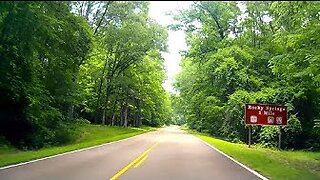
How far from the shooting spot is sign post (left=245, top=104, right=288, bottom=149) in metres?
28.2

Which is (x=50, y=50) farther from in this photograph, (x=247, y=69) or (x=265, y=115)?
(x=247, y=69)

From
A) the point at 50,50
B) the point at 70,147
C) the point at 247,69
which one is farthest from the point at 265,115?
the point at 50,50

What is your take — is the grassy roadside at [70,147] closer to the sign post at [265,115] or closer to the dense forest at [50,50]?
the dense forest at [50,50]

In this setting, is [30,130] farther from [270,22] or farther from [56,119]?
[270,22]

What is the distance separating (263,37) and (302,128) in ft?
38.3

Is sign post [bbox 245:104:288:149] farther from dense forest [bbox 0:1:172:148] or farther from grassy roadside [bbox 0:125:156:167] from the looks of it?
grassy roadside [bbox 0:125:156:167]

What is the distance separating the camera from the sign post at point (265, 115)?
92.6ft

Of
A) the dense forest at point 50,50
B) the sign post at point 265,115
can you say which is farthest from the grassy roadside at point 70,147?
the sign post at point 265,115

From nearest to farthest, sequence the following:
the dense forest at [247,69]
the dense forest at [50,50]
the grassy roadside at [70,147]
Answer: the grassy roadside at [70,147] < the dense forest at [50,50] < the dense forest at [247,69]

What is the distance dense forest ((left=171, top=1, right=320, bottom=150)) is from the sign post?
222 centimetres

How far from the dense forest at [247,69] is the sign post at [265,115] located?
2216 millimetres

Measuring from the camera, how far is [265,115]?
28.4 m

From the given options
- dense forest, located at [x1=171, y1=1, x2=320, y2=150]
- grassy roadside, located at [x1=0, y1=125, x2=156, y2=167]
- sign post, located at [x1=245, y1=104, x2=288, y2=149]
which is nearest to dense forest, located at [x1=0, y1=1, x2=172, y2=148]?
grassy roadside, located at [x1=0, y1=125, x2=156, y2=167]

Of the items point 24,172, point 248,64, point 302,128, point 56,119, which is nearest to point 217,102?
point 248,64
